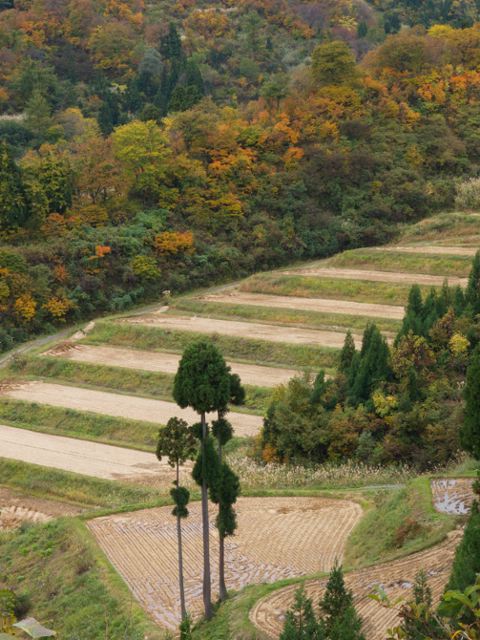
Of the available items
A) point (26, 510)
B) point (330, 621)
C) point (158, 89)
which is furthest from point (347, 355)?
point (158, 89)

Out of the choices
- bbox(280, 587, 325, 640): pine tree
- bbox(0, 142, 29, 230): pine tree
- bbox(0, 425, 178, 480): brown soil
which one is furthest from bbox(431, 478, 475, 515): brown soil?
bbox(0, 142, 29, 230): pine tree

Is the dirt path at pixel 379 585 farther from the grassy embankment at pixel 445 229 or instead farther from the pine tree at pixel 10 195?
the pine tree at pixel 10 195

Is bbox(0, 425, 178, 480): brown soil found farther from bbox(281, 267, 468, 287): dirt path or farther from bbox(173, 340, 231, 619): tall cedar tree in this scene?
bbox(281, 267, 468, 287): dirt path

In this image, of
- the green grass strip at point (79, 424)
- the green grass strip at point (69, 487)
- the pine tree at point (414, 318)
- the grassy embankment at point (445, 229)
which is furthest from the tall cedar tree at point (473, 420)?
the grassy embankment at point (445, 229)

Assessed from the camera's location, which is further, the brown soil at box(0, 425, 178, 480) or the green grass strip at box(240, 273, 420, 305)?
the green grass strip at box(240, 273, 420, 305)

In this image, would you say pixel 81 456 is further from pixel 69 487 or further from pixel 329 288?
pixel 329 288

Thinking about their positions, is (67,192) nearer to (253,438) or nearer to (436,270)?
(436,270)

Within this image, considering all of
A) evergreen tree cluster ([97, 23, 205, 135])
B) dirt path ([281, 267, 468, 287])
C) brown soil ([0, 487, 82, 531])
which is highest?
evergreen tree cluster ([97, 23, 205, 135])
